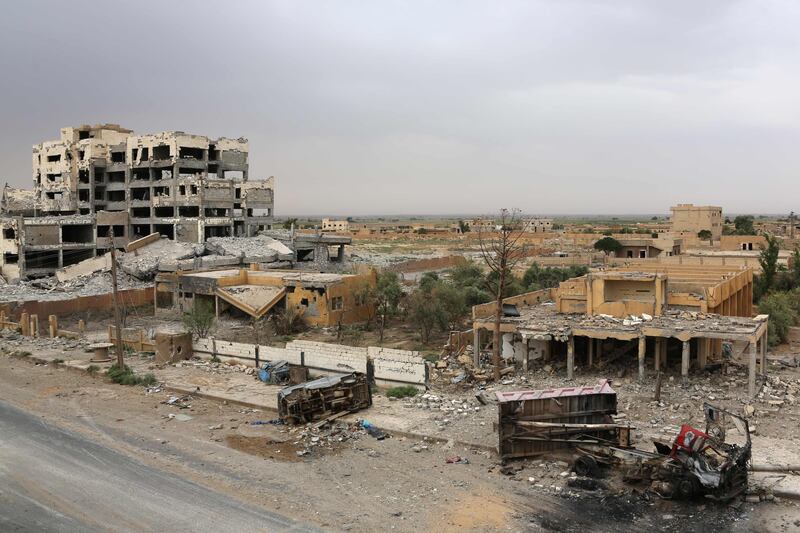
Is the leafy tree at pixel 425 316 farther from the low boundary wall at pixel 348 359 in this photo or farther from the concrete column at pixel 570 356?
the concrete column at pixel 570 356

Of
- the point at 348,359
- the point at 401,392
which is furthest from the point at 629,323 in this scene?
the point at 348,359

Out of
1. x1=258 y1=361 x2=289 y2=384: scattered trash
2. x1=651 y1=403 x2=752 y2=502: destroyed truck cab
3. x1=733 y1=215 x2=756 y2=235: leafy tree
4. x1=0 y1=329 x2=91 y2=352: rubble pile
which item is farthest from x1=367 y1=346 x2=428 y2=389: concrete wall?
x1=733 y1=215 x2=756 y2=235: leafy tree

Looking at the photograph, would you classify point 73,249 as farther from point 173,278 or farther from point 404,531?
point 404,531

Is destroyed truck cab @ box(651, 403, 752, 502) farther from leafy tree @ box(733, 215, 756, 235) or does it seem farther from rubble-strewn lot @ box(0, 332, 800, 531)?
leafy tree @ box(733, 215, 756, 235)

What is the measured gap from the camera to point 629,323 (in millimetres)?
21266

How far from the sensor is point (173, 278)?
3966 cm

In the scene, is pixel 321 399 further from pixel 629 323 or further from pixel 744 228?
pixel 744 228

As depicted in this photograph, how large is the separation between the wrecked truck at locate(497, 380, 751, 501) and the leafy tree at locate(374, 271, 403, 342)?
19504 millimetres

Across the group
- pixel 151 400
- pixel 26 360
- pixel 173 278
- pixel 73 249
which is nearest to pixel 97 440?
pixel 151 400

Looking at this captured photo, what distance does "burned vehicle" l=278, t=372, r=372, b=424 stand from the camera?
1741 cm

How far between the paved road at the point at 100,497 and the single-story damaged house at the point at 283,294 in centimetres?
1794

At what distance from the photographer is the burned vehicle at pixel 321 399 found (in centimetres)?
1741

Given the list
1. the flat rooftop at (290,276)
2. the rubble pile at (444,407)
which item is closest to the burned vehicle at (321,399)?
the rubble pile at (444,407)

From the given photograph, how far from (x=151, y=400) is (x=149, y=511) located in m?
8.37
